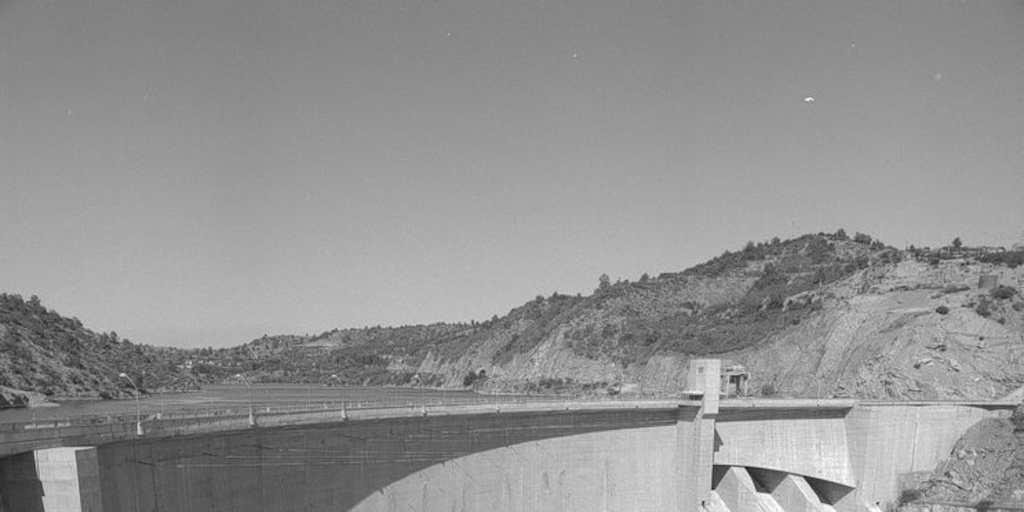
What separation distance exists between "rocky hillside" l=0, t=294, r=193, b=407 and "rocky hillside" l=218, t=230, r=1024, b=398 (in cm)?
5345

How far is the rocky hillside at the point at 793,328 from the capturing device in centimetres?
6512

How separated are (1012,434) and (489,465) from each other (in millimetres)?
36686

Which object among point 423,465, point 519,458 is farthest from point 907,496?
point 423,465

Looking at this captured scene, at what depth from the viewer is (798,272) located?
395 feet

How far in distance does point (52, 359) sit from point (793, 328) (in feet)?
258

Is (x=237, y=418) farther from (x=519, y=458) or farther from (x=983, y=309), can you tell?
(x=983, y=309)

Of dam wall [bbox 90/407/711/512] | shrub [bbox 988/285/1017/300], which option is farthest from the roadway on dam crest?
shrub [bbox 988/285/1017/300]

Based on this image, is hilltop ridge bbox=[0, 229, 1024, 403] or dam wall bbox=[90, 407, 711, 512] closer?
dam wall bbox=[90, 407, 711, 512]

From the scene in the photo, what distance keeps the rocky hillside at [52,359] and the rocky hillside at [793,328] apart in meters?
53.4

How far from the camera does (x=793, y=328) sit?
289 ft

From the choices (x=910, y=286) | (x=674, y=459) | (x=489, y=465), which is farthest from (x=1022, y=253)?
(x=489, y=465)

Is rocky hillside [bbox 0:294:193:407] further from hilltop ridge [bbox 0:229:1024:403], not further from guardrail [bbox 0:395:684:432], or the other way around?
guardrail [bbox 0:395:684:432]

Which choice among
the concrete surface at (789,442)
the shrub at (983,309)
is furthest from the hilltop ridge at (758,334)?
the concrete surface at (789,442)

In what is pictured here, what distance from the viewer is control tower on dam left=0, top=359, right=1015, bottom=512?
75.5ft
